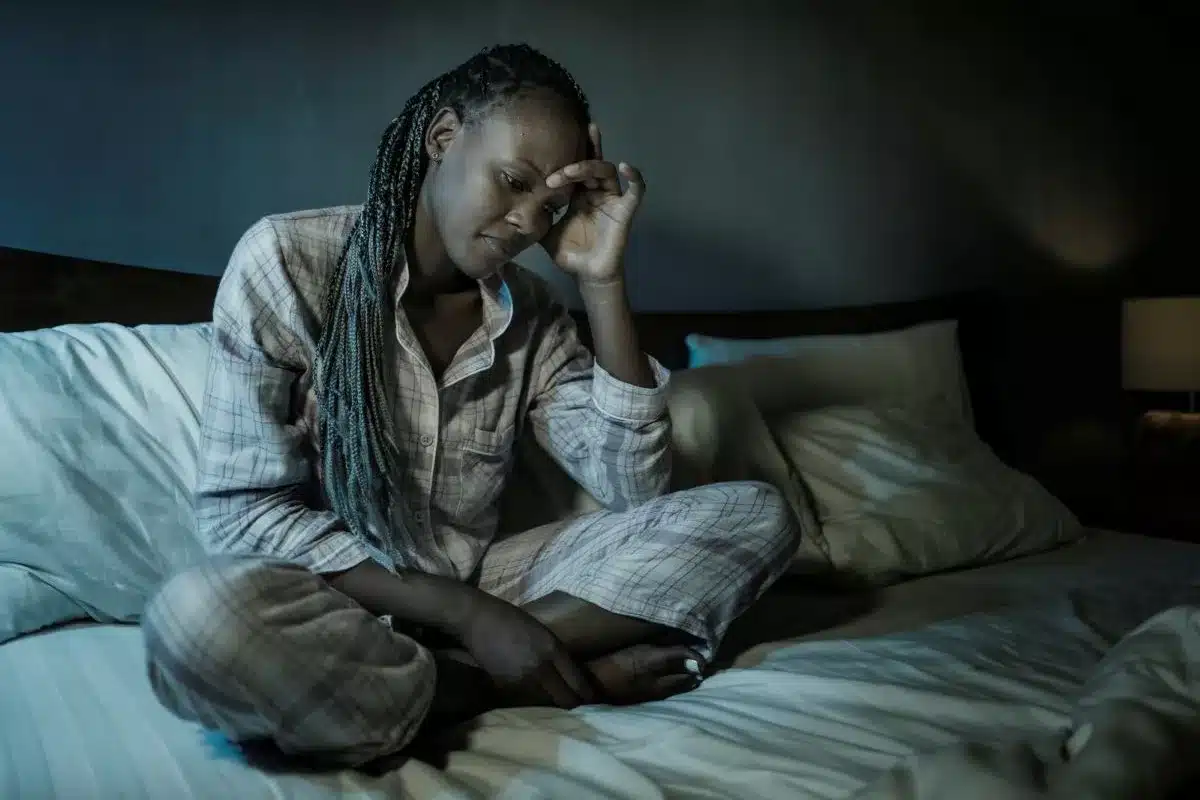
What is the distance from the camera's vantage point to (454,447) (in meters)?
1.17

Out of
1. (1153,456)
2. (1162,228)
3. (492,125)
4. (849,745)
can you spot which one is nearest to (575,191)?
(492,125)

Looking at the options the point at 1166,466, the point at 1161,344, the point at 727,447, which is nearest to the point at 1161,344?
the point at 1161,344

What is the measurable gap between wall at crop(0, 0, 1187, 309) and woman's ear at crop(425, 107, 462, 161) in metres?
0.62

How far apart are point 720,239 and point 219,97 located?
3.34ft

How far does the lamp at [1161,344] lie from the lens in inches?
93.5

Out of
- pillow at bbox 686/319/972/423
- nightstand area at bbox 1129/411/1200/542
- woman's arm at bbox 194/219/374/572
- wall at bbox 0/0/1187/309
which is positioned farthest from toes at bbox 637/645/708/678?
nightstand area at bbox 1129/411/1200/542

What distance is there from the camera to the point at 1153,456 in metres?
2.49

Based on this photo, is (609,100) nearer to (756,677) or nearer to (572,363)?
(572,363)

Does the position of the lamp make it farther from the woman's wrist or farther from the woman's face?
the woman's wrist

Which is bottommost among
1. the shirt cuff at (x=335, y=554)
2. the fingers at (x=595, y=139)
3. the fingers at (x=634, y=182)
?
the shirt cuff at (x=335, y=554)

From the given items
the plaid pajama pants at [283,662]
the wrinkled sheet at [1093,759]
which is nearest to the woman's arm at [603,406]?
the plaid pajama pants at [283,662]

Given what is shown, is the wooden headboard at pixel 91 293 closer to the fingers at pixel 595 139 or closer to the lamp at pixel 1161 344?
the fingers at pixel 595 139

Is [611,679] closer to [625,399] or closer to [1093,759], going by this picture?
[625,399]

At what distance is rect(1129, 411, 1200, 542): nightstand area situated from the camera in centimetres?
240
